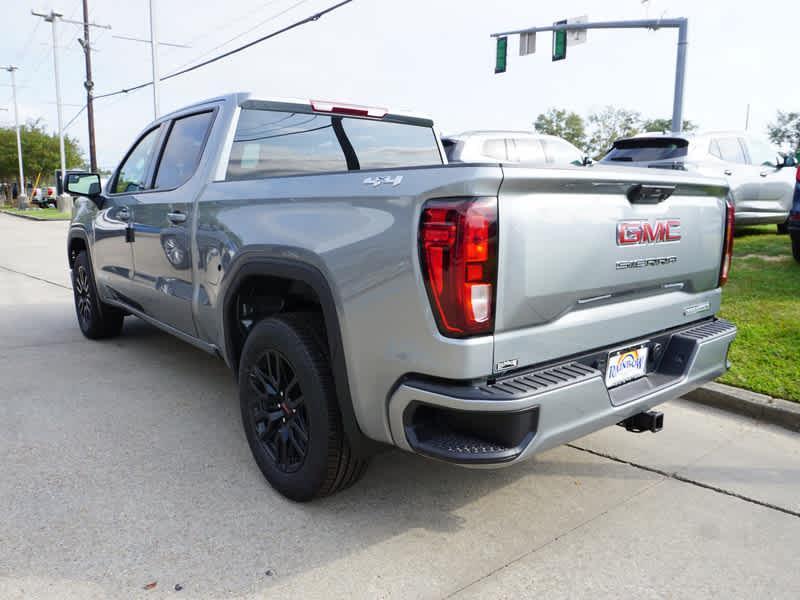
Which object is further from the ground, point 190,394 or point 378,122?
point 378,122

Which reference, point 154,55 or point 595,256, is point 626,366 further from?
point 154,55

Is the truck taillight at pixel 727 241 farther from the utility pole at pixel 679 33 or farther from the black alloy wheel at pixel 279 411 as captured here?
the utility pole at pixel 679 33

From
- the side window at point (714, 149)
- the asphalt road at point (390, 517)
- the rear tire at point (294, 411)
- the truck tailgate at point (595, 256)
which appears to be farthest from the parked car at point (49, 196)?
the truck tailgate at point (595, 256)

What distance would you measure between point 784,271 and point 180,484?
21.4 ft

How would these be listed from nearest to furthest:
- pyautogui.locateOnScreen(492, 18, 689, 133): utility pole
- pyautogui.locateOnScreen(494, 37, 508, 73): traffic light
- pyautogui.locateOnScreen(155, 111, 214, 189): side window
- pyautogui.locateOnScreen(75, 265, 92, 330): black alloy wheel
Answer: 1. pyautogui.locateOnScreen(155, 111, 214, 189): side window
2. pyautogui.locateOnScreen(75, 265, 92, 330): black alloy wheel
3. pyautogui.locateOnScreen(492, 18, 689, 133): utility pole
4. pyautogui.locateOnScreen(494, 37, 508, 73): traffic light

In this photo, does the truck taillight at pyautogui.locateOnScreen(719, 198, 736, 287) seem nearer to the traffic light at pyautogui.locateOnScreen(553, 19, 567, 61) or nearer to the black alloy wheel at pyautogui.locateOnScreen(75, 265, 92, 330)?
the black alloy wheel at pyautogui.locateOnScreen(75, 265, 92, 330)

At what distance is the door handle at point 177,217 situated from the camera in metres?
3.81

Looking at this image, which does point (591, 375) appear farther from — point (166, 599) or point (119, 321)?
point (119, 321)

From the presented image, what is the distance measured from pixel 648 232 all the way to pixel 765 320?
132 inches

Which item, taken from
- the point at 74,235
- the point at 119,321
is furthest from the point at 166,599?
the point at 74,235

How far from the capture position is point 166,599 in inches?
91.5

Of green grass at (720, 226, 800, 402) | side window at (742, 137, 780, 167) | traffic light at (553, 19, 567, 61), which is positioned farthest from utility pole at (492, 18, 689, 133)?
green grass at (720, 226, 800, 402)

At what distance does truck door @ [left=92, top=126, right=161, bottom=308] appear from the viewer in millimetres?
4719

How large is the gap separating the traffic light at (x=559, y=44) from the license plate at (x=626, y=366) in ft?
56.7
